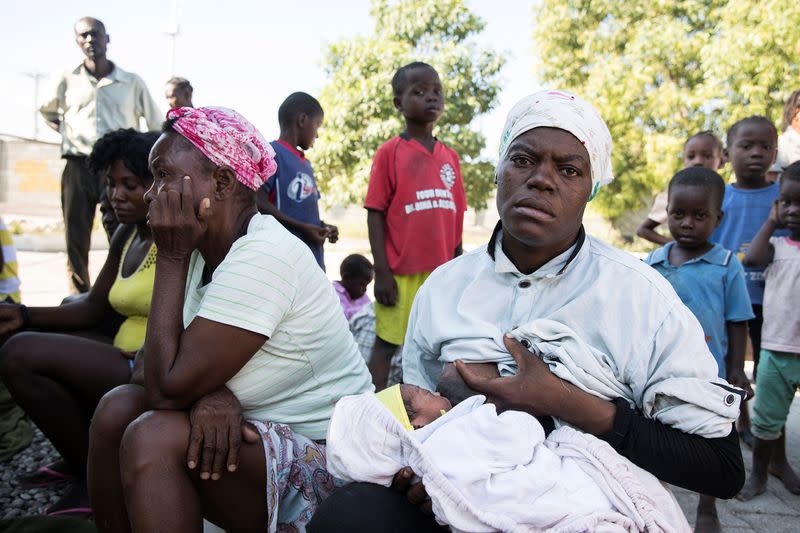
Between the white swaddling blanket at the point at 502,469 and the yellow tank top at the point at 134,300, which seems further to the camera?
the yellow tank top at the point at 134,300

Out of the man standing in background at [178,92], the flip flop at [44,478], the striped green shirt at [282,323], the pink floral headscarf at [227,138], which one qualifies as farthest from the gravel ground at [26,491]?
the man standing in background at [178,92]

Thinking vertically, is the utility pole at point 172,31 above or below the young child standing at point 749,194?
above

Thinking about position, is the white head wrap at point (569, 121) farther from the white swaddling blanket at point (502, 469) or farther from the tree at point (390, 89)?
the tree at point (390, 89)

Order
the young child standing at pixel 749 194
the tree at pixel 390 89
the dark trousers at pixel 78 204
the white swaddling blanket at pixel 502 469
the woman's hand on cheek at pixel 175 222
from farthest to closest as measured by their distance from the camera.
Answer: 1. the tree at pixel 390 89
2. the dark trousers at pixel 78 204
3. the young child standing at pixel 749 194
4. the woman's hand on cheek at pixel 175 222
5. the white swaddling blanket at pixel 502 469

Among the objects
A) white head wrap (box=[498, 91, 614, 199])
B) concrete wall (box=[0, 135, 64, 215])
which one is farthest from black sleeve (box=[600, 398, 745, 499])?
concrete wall (box=[0, 135, 64, 215])

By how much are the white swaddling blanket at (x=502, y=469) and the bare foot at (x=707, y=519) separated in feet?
4.69

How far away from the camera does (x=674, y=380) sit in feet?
5.01

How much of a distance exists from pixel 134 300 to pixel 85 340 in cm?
26

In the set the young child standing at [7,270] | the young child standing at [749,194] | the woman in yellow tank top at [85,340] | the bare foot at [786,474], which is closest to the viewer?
the woman in yellow tank top at [85,340]

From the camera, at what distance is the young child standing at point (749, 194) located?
3820 millimetres

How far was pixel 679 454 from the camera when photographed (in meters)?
1.51

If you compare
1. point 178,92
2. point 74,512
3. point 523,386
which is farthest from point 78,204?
point 523,386

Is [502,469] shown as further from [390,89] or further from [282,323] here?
[390,89]

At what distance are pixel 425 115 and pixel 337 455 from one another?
302 centimetres
